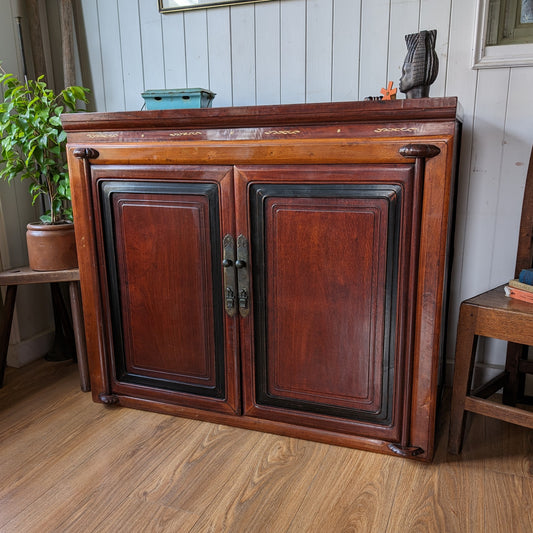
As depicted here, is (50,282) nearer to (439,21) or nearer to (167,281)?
(167,281)

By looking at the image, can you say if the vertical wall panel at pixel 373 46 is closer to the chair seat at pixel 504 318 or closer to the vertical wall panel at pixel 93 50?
the chair seat at pixel 504 318

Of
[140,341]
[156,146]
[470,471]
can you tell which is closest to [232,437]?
[140,341]

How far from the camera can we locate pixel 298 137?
146 centimetres

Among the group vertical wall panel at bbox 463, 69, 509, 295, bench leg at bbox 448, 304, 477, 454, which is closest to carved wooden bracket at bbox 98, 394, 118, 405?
bench leg at bbox 448, 304, 477, 454

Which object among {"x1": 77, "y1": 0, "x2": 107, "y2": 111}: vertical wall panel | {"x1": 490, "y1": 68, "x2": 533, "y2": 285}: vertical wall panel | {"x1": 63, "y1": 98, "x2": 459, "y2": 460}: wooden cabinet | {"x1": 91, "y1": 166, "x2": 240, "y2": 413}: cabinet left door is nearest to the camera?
{"x1": 63, "y1": 98, "x2": 459, "y2": 460}: wooden cabinet

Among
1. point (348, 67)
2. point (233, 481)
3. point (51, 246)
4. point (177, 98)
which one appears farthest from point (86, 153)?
point (233, 481)

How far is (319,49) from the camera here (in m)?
1.92

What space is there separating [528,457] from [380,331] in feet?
2.08

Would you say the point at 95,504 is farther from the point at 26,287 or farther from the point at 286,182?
the point at 26,287

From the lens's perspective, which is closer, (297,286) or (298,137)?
(298,137)

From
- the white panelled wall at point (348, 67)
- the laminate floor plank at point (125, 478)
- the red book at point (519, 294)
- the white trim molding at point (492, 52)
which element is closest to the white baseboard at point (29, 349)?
the laminate floor plank at point (125, 478)

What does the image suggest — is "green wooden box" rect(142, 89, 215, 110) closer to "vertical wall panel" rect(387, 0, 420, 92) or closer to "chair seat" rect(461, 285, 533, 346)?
"vertical wall panel" rect(387, 0, 420, 92)

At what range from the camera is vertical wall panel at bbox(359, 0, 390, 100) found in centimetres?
182

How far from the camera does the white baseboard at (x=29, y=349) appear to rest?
2314mm
